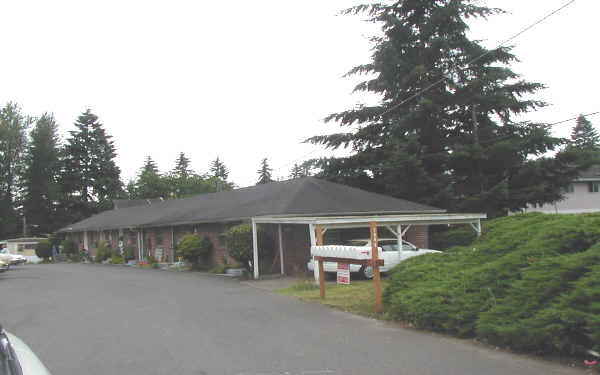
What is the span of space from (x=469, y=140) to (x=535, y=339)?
918 inches

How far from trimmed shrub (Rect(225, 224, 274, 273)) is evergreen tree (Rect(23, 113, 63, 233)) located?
2032 inches

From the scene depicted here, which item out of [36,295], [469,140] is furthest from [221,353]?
[469,140]

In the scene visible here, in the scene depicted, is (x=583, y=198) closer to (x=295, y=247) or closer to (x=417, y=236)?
(x=417, y=236)

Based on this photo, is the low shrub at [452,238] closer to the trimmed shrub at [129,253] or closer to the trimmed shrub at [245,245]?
the trimmed shrub at [245,245]

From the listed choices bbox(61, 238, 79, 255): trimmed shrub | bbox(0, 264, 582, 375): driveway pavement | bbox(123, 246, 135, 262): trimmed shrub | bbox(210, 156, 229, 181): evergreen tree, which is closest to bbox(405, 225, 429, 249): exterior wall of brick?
bbox(0, 264, 582, 375): driveway pavement

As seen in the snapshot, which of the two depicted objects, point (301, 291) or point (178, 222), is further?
point (178, 222)

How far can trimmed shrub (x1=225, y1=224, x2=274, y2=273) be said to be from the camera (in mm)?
19266

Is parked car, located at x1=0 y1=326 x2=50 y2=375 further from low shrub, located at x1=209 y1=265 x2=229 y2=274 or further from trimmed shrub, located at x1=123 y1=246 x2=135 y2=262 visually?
trimmed shrub, located at x1=123 y1=246 x2=135 y2=262

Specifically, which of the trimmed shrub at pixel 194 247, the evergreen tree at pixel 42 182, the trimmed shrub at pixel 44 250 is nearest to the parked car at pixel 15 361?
the trimmed shrub at pixel 194 247

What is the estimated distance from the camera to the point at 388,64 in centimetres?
2900

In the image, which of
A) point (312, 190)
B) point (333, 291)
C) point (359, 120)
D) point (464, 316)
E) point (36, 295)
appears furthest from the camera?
point (359, 120)

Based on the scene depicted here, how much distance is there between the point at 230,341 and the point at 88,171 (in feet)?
213

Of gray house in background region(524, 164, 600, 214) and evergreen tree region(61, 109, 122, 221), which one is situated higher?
evergreen tree region(61, 109, 122, 221)

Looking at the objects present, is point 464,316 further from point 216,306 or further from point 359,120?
point 359,120
